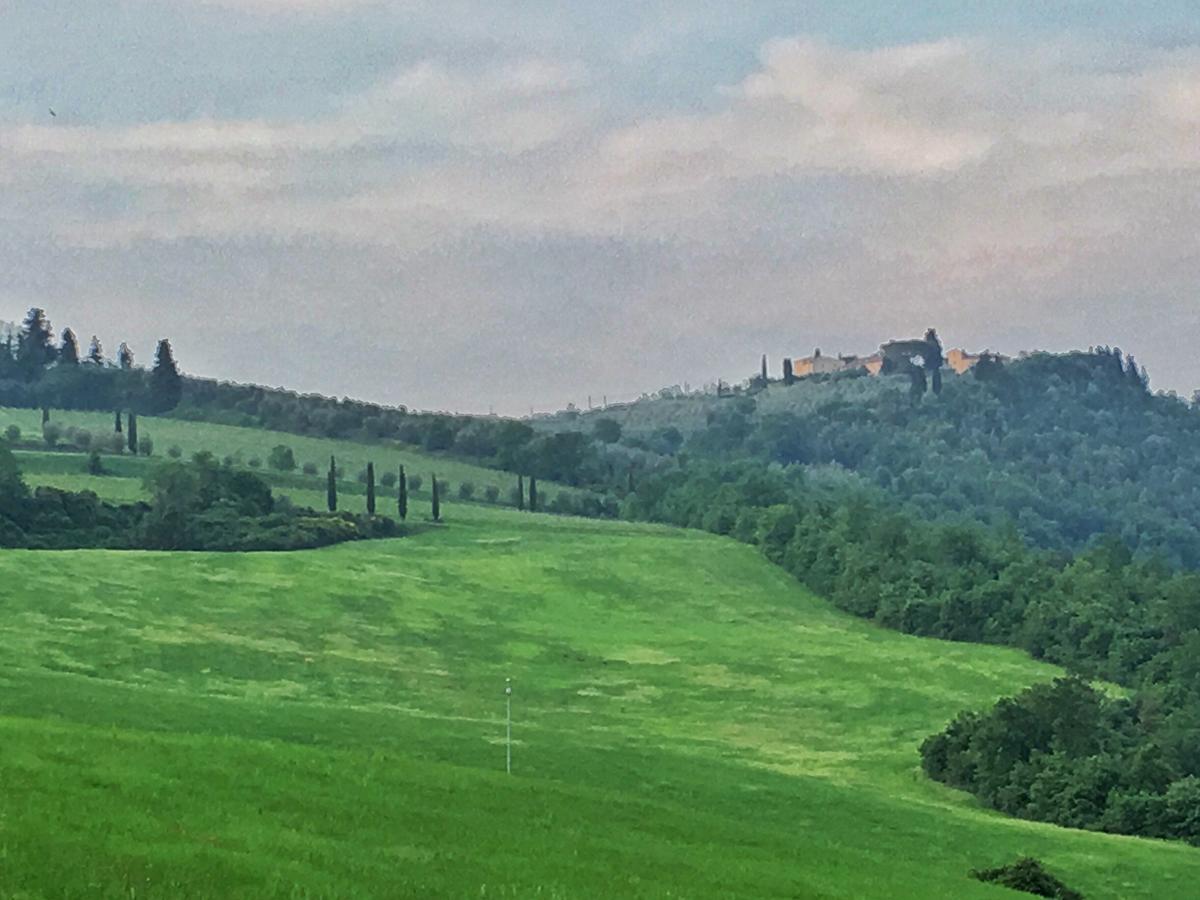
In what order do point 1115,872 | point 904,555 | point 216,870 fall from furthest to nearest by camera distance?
1. point 904,555
2. point 1115,872
3. point 216,870

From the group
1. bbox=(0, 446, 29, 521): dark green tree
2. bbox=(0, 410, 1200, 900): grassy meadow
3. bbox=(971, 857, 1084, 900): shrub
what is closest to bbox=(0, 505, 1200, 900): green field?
bbox=(0, 410, 1200, 900): grassy meadow

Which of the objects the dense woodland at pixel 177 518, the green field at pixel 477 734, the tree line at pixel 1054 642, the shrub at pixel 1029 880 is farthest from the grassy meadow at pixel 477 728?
the dense woodland at pixel 177 518

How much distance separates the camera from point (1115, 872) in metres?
55.5

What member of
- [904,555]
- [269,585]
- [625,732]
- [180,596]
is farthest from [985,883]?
[904,555]

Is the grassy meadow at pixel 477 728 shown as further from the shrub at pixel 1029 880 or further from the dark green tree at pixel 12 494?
the dark green tree at pixel 12 494

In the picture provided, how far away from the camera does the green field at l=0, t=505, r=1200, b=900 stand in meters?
27.8

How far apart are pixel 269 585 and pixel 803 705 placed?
4480 centimetres

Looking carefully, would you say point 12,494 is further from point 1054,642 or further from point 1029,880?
point 1029,880

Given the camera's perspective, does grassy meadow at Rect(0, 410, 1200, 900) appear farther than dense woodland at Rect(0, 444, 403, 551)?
No

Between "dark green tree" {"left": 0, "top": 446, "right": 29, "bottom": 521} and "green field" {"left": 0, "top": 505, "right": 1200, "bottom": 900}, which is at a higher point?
"dark green tree" {"left": 0, "top": 446, "right": 29, "bottom": 521}

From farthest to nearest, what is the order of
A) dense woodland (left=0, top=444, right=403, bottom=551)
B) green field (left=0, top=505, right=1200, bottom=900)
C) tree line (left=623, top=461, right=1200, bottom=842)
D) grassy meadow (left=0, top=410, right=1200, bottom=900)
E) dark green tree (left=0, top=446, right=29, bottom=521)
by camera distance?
1. dense woodland (left=0, top=444, right=403, bottom=551)
2. dark green tree (left=0, top=446, right=29, bottom=521)
3. tree line (left=623, top=461, right=1200, bottom=842)
4. grassy meadow (left=0, top=410, right=1200, bottom=900)
5. green field (left=0, top=505, right=1200, bottom=900)

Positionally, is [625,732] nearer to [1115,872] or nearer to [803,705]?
[803,705]

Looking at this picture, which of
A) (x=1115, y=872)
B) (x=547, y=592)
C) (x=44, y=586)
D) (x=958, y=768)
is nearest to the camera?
(x=1115, y=872)

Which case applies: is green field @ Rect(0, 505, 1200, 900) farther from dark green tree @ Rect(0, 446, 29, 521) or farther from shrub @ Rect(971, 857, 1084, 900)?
dark green tree @ Rect(0, 446, 29, 521)
